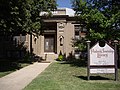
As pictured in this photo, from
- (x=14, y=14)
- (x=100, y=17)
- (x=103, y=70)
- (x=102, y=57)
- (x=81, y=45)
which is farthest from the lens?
(x=81, y=45)

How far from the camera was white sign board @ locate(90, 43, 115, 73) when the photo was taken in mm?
14953

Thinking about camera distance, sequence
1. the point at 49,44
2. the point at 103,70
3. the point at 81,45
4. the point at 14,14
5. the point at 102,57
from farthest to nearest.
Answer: the point at 49,44
the point at 81,45
the point at 14,14
the point at 102,57
the point at 103,70

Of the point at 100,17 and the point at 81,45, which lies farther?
the point at 81,45

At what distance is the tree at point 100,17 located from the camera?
70.7 feet

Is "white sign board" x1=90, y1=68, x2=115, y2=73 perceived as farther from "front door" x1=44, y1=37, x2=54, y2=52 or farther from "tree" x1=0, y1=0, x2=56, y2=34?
"front door" x1=44, y1=37, x2=54, y2=52

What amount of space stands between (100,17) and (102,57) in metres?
7.06

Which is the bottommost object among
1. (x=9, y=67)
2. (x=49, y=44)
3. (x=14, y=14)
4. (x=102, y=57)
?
(x=9, y=67)

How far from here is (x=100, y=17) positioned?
21.6 meters

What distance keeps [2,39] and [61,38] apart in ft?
22.0

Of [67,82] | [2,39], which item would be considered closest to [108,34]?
[67,82]

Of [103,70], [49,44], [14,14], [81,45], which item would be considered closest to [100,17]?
[81,45]

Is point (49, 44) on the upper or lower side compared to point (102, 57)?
upper

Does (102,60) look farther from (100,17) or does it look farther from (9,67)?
(9,67)

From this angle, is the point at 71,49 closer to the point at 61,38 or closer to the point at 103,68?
the point at 61,38
